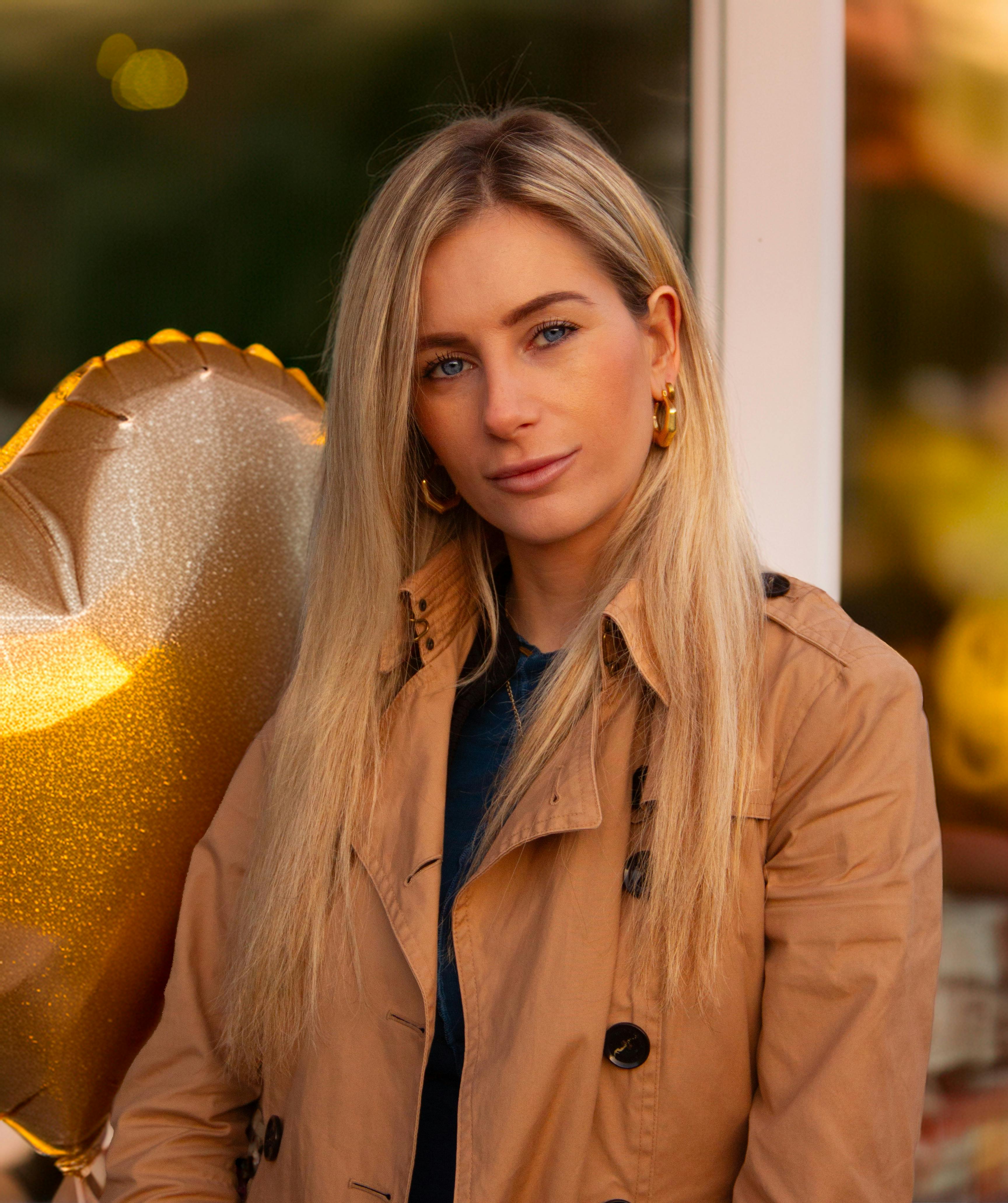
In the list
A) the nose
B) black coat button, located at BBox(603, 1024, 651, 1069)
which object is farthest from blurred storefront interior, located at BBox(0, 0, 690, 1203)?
black coat button, located at BBox(603, 1024, 651, 1069)

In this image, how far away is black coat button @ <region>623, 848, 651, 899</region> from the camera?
3.80 feet

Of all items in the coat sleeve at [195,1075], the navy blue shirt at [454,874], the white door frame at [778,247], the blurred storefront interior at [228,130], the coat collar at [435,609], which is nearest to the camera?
the navy blue shirt at [454,874]

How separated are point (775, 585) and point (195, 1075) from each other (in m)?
0.93

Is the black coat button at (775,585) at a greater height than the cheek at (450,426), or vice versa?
the cheek at (450,426)

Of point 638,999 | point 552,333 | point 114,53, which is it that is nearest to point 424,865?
point 638,999

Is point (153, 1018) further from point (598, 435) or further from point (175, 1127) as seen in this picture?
point (598, 435)

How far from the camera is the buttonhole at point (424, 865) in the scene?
127 cm

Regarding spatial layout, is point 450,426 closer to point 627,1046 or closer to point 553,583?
point 553,583

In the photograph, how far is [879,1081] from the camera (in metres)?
1.03

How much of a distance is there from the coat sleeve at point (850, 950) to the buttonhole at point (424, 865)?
38 cm

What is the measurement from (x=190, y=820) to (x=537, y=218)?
0.87 metres

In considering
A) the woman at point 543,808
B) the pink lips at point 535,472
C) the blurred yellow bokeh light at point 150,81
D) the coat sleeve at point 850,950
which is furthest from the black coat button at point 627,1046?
the blurred yellow bokeh light at point 150,81

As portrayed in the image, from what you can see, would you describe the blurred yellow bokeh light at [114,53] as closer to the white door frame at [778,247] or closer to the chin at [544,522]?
the white door frame at [778,247]

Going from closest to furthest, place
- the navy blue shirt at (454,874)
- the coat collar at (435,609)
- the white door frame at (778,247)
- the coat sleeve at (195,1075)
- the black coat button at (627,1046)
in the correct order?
the black coat button at (627,1046) → the navy blue shirt at (454,874) → the coat sleeve at (195,1075) → the coat collar at (435,609) → the white door frame at (778,247)
